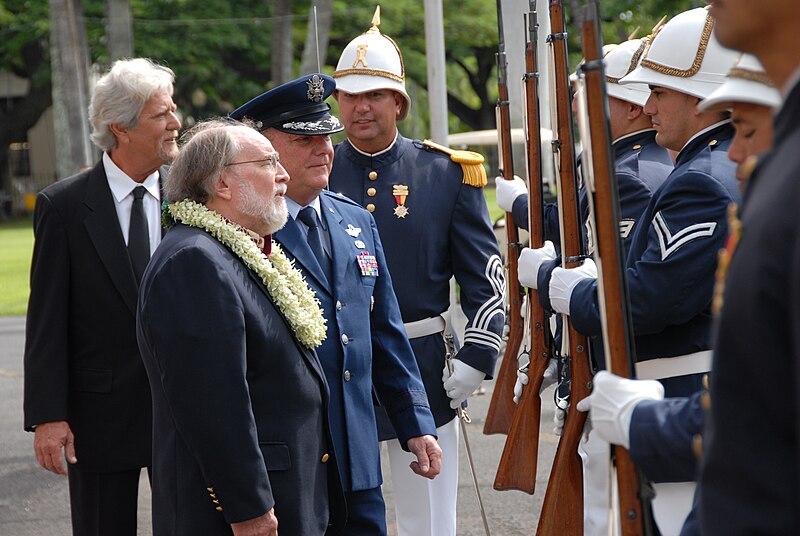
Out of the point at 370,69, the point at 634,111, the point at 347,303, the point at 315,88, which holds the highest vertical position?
the point at 370,69

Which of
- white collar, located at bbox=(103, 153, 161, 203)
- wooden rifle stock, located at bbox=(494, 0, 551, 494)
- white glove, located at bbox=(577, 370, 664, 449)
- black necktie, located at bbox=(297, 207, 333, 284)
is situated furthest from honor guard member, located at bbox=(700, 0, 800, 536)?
white collar, located at bbox=(103, 153, 161, 203)

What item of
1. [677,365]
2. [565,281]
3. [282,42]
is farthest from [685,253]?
[282,42]

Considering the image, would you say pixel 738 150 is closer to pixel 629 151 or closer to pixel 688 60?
pixel 688 60

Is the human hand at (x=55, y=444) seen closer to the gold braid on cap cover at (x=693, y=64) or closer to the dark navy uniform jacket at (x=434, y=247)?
the dark navy uniform jacket at (x=434, y=247)

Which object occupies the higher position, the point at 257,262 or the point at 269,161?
the point at 269,161

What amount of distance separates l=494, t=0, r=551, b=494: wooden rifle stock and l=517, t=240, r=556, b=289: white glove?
0.58ft

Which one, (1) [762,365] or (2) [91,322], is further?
(2) [91,322]

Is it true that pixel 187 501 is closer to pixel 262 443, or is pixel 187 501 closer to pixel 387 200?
pixel 262 443

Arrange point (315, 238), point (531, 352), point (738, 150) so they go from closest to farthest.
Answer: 1. point (738, 150)
2. point (315, 238)
3. point (531, 352)

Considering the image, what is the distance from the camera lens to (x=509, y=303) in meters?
4.83

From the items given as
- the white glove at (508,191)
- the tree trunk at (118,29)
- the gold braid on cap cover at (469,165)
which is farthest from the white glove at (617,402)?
the tree trunk at (118,29)

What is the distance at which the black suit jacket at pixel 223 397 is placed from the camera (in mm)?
2711

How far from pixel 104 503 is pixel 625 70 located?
2475mm

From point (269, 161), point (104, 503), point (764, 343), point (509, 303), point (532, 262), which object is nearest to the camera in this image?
point (764, 343)
